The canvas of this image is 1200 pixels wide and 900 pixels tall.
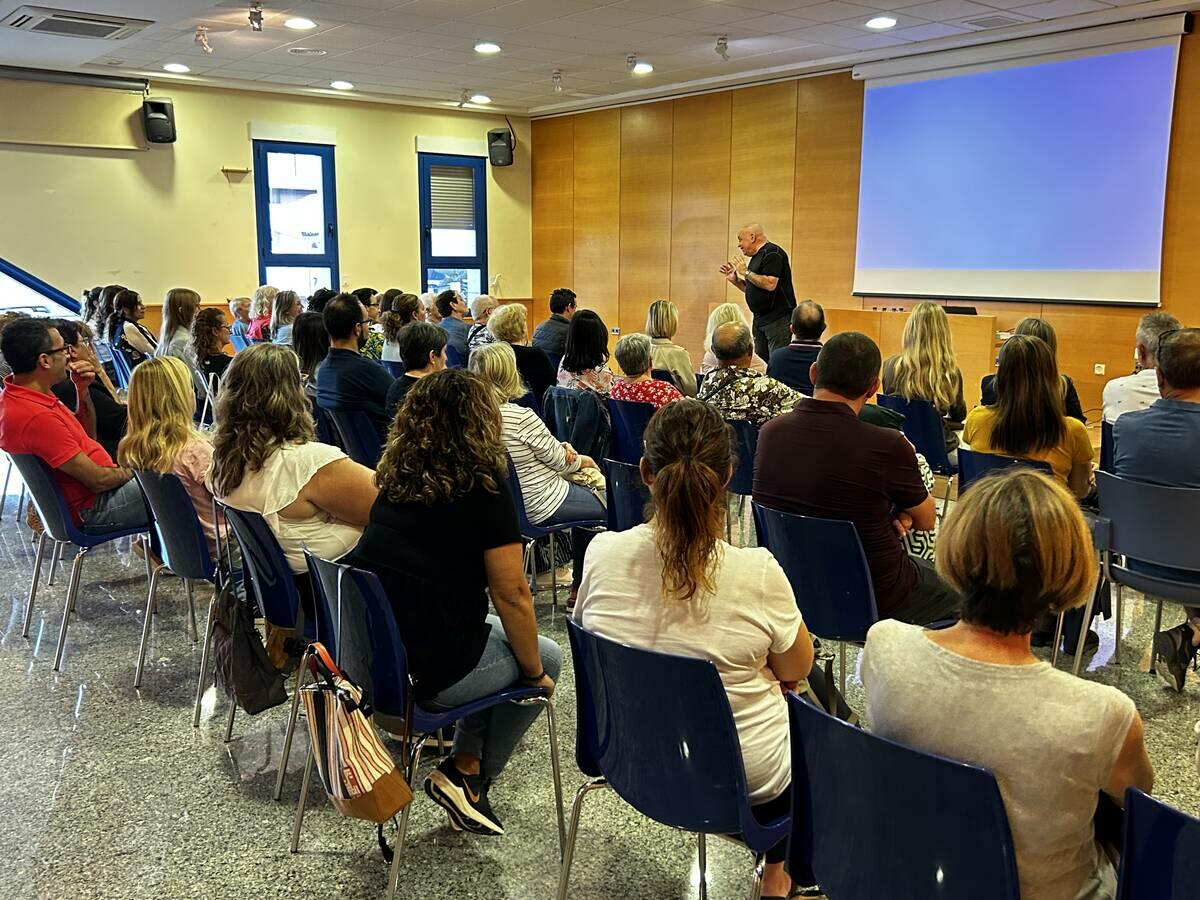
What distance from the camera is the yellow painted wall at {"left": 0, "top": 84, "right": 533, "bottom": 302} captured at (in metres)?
9.87

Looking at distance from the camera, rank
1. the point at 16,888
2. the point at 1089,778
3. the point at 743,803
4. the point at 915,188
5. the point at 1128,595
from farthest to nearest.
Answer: the point at 915,188, the point at 1128,595, the point at 16,888, the point at 743,803, the point at 1089,778

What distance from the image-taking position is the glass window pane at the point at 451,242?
40.9 ft

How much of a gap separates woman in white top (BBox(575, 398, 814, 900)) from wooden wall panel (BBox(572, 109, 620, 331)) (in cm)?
1039

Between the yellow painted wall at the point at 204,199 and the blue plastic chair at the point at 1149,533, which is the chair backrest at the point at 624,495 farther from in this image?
the yellow painted wall at the point at 204,199

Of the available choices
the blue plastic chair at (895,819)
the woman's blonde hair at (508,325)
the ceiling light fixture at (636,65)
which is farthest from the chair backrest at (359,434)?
the ceiling light fixture at (636,65)

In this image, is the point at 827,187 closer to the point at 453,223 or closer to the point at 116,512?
the point at 453,223

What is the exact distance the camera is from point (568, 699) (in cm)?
349

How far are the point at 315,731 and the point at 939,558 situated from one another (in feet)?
4.67

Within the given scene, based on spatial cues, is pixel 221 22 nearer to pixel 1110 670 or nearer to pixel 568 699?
pixel 568 699

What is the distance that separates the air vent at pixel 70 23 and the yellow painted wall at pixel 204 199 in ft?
8.09

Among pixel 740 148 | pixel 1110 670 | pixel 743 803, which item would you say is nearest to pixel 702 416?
Answer: pixel 743 803

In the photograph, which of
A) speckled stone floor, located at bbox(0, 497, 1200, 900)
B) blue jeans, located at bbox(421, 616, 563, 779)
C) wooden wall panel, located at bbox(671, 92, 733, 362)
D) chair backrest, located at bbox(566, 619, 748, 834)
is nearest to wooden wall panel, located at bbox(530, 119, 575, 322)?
wooden wall panel, located at bbox(671, 92, 733, 362)

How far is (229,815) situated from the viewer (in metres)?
2.76

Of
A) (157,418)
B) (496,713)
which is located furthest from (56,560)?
(496,713)
